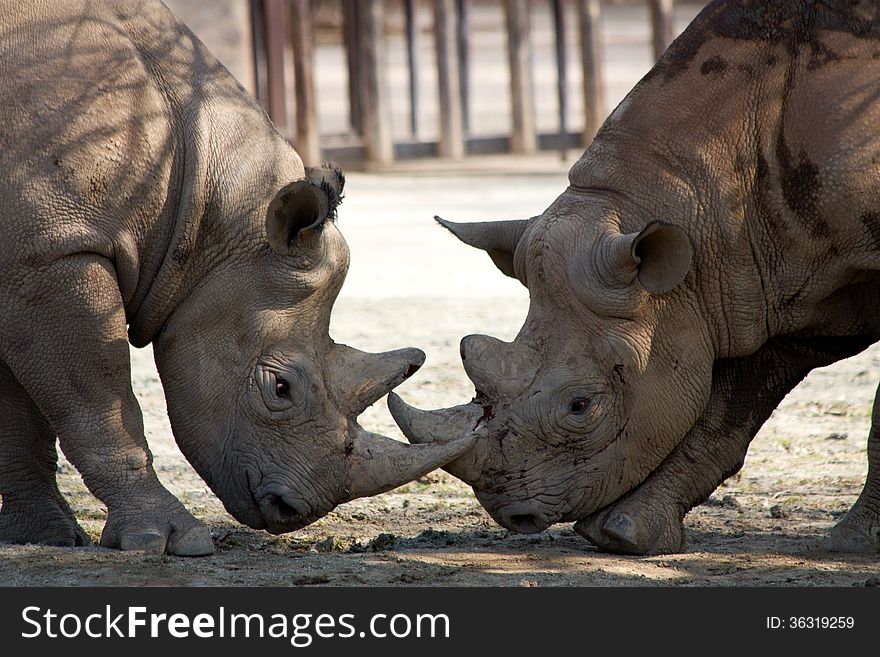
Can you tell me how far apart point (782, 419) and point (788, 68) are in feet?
11.1

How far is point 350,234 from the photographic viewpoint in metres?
15.2

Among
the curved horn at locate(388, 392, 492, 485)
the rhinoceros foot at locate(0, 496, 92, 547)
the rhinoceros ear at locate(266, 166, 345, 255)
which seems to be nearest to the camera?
the rhinoceros ear at locate(266, 166, 345, 255)

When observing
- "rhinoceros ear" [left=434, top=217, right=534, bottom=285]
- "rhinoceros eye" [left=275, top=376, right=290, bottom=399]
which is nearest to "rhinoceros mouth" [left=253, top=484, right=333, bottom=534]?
"rhinoceros eye" [left=275, top=376, right=290, bottom=399]

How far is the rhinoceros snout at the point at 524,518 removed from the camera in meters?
6.43

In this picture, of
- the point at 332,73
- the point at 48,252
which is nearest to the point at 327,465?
the point at 48,252

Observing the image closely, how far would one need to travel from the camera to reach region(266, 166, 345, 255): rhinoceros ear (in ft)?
20.7

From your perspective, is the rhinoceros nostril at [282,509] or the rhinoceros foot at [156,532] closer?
the rhinoceros foot at [156,532]

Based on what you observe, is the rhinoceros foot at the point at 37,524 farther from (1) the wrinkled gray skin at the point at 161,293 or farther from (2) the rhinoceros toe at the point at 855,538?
(2) the rhinoceros toe at the point at 855,538

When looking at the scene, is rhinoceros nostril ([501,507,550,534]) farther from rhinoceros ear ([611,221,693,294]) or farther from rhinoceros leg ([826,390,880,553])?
rhinoceros leg ([826,390,880,553])

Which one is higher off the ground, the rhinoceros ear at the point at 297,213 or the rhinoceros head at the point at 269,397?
the rhinoceros ear at the point at 297,213

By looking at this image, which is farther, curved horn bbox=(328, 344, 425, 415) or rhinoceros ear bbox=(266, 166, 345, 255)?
curved horn bbox=(328, 344, 425, 415)

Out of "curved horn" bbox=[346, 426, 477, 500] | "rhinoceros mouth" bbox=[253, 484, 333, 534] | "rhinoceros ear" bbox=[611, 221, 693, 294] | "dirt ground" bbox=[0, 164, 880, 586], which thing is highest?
"rhinoceros ear" bbox=[611, 221, 693, 294]

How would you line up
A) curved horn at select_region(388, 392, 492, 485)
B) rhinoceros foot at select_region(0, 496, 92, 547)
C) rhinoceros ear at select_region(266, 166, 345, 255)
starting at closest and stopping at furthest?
1. rhinoceros ear at select_region(266, 166, 345, 255)
2. curved horn at select_region(388, 392, 492, 485)
3. rhinoceros foot at select_region(0, 496, 92, 547)

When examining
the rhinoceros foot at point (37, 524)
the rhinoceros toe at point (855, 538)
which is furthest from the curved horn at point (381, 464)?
the rhinoceros toe at point (855, 538)
